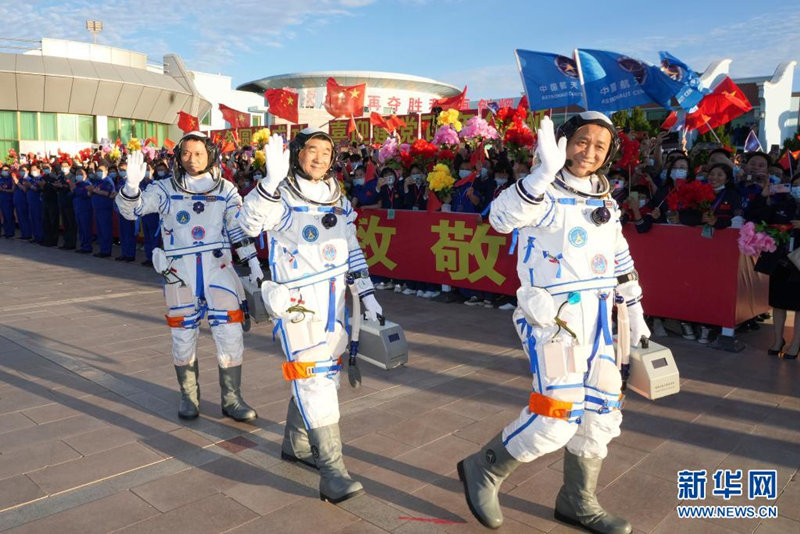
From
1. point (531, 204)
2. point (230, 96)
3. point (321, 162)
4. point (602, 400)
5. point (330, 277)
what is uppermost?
point (230, 96)

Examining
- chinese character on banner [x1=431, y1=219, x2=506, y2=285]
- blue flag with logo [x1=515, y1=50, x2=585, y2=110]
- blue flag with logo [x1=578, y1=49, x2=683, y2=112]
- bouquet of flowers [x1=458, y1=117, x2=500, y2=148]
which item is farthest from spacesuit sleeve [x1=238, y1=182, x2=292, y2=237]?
blue flag with logo [x1=515, y1=50, x2=585, y2=110]

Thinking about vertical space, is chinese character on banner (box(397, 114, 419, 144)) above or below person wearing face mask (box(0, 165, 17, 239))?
above

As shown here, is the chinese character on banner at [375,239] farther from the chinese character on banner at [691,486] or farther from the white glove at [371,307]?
the chinese character on banner at [691,486]

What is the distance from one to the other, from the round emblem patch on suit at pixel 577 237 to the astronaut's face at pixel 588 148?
290mm

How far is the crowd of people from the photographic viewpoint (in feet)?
22.1

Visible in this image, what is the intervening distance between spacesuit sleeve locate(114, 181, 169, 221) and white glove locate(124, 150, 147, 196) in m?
0.04

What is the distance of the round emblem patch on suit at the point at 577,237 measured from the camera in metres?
3.08

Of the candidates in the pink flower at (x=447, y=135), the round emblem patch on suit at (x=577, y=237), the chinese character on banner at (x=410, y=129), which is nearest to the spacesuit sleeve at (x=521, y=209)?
the round emblem patch on suit at (x=577, y=237)

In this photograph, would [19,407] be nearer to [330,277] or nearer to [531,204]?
[330,277]

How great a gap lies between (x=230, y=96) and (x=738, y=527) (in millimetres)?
48355

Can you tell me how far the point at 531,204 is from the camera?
2.91 m

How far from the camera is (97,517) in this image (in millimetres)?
3418

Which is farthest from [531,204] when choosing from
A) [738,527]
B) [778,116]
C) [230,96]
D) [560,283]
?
[230,96]

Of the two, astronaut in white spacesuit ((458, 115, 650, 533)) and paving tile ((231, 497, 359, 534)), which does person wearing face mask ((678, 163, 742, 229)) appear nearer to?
astronaut in white spacesuit ((458, 115, 650, 533))
